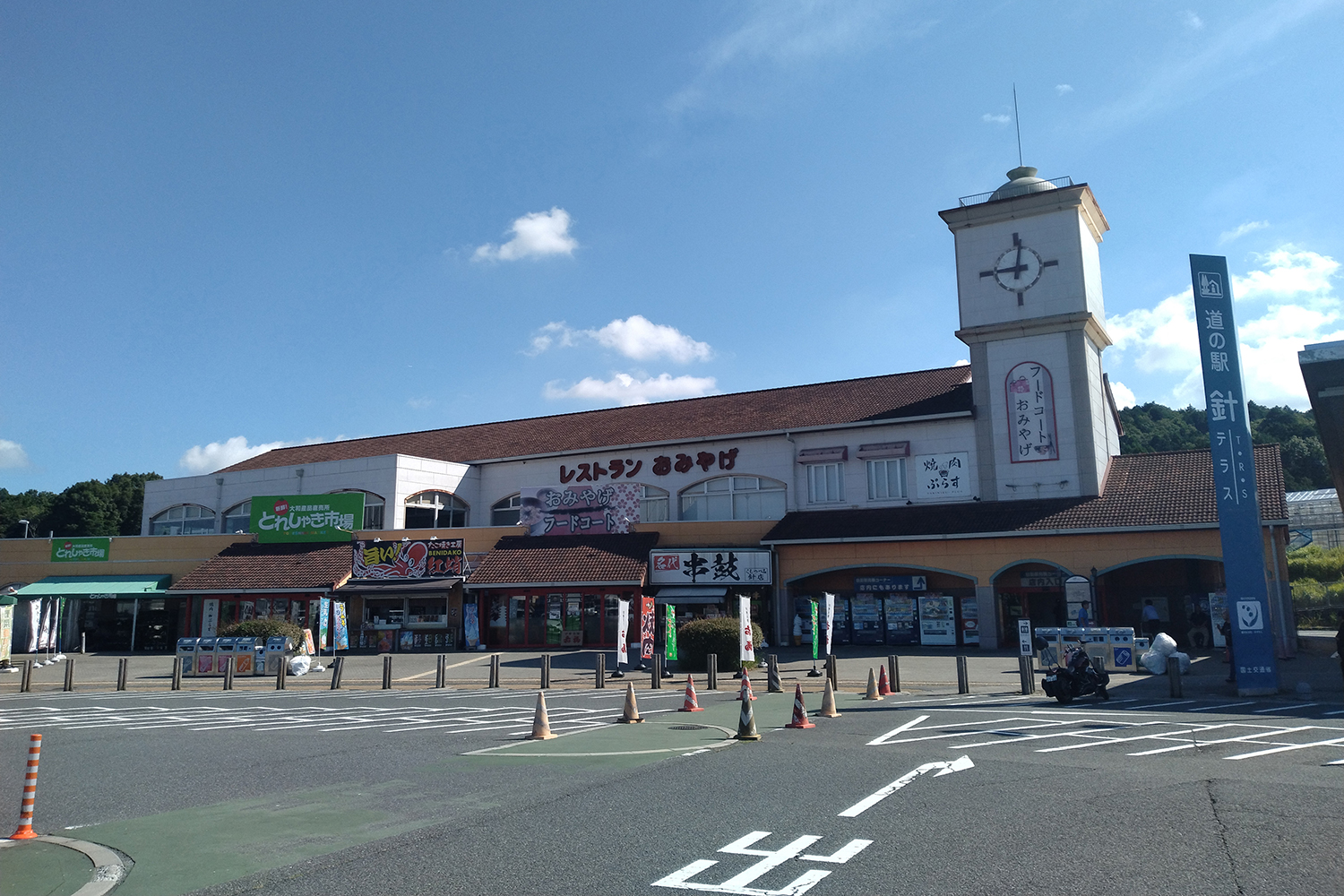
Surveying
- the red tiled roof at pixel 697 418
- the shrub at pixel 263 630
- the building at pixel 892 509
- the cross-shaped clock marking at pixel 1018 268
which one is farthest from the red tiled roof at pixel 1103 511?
the shrub at pixel 263 630

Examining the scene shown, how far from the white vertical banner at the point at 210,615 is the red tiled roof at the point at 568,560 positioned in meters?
10.9

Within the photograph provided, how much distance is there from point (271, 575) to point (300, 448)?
16.9m

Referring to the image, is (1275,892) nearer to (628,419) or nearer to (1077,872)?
(1077,872)

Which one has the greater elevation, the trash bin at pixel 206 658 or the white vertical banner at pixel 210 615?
the white vertical banner at pixel 210 615

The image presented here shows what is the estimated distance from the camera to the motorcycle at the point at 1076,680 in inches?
638

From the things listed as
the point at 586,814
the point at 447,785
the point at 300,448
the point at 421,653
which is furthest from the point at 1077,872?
the point at 300,448

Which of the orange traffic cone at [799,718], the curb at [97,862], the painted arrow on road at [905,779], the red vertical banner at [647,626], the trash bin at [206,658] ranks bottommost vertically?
the curb at [97,862]

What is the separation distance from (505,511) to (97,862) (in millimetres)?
33645

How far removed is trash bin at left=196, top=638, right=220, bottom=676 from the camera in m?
25.9

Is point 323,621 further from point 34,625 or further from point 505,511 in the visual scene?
point 34,625

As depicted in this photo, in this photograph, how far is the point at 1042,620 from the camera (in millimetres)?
29719

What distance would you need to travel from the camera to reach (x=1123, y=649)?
20641mm

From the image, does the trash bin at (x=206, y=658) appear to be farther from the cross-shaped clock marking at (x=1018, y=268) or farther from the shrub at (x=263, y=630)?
the cross-shaped clock marking at (x=1018, y=268)

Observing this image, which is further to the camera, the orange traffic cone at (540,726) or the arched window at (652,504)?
the arched window at (652,504)
